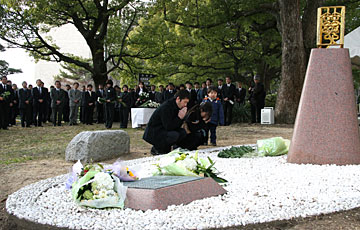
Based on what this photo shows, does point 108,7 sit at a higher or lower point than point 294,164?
higher

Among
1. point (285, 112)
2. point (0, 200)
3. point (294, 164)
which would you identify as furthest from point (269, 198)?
point (285, 112)

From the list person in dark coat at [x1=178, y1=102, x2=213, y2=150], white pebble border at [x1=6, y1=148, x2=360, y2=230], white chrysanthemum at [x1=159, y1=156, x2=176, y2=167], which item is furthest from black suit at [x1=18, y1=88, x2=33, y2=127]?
white chrysanthemum at [x1=159, y1=156, x2=176, y2=167]

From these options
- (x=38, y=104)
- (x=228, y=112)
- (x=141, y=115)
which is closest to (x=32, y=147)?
(x=141, y=115)

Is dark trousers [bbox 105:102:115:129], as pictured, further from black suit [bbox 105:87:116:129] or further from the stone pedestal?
the stone pedestal

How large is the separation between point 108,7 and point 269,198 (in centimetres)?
1791

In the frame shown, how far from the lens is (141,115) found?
1373cm

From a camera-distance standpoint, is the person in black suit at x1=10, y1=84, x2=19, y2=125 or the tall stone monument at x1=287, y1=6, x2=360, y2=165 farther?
the person in black suit at x1=10, y1=84, x2=19, y2=125

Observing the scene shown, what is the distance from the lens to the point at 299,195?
13.1 ft

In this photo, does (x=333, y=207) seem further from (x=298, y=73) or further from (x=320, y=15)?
A: (x=298, y=73)

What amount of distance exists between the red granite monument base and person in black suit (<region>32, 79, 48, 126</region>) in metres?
12.9

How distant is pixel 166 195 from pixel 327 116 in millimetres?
3285

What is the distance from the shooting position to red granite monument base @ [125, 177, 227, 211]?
3588 millimetres

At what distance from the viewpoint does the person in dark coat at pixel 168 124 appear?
22.9 ft

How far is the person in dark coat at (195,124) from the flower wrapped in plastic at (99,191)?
13.3 ft
